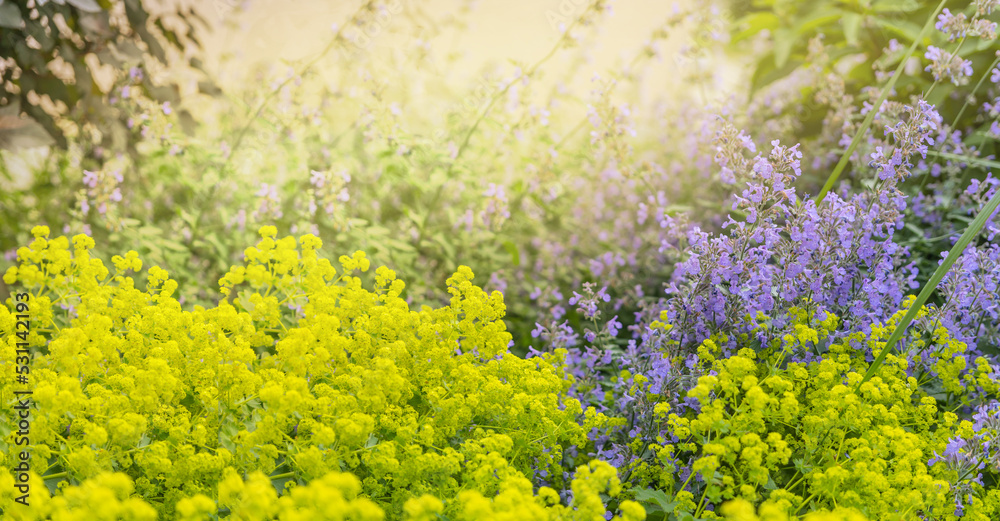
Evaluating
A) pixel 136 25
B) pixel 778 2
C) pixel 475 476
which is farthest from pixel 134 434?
pixel 778 2

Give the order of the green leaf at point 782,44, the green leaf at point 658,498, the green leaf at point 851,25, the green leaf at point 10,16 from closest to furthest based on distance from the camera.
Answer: the green leaf at point 658,498 < the green leaf at point 10,16 < the green leaf at point 851,25 < the green leaf at point 782,44

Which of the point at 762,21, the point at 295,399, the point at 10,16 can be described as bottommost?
the point at 295,399

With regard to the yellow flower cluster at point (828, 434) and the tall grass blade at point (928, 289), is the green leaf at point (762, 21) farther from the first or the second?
the yellow flower cluster at point (828, 434)

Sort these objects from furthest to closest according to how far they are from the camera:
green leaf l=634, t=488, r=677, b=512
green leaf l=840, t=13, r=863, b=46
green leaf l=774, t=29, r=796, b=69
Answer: green leaf l=774, t=29, r=796, b=69, green leaf l=840, t=13, r=863, b=46, green leaf l=634, t=488, r=677, b=512

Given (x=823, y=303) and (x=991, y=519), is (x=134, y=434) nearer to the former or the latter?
(x=823, y=303)

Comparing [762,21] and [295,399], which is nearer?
[295,399]

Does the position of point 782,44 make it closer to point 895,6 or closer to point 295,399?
point 895,6

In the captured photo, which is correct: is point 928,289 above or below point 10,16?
below

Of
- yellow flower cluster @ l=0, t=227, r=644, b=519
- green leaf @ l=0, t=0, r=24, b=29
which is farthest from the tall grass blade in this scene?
green leaf @ l=0, t=0, r=24, b=29

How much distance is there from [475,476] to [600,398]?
0.91 meters

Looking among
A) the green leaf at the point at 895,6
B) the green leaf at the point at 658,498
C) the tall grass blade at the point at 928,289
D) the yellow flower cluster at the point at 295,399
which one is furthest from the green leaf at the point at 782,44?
the green leaf at the point at 658,498

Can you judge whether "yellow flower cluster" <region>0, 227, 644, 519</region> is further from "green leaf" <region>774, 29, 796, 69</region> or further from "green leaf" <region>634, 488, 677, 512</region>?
"green leaf" <region>774, 29, 796, 69</region>

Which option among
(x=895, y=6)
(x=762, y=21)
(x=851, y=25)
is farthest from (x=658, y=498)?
(x=762, y=21)

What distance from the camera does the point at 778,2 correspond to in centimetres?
430
